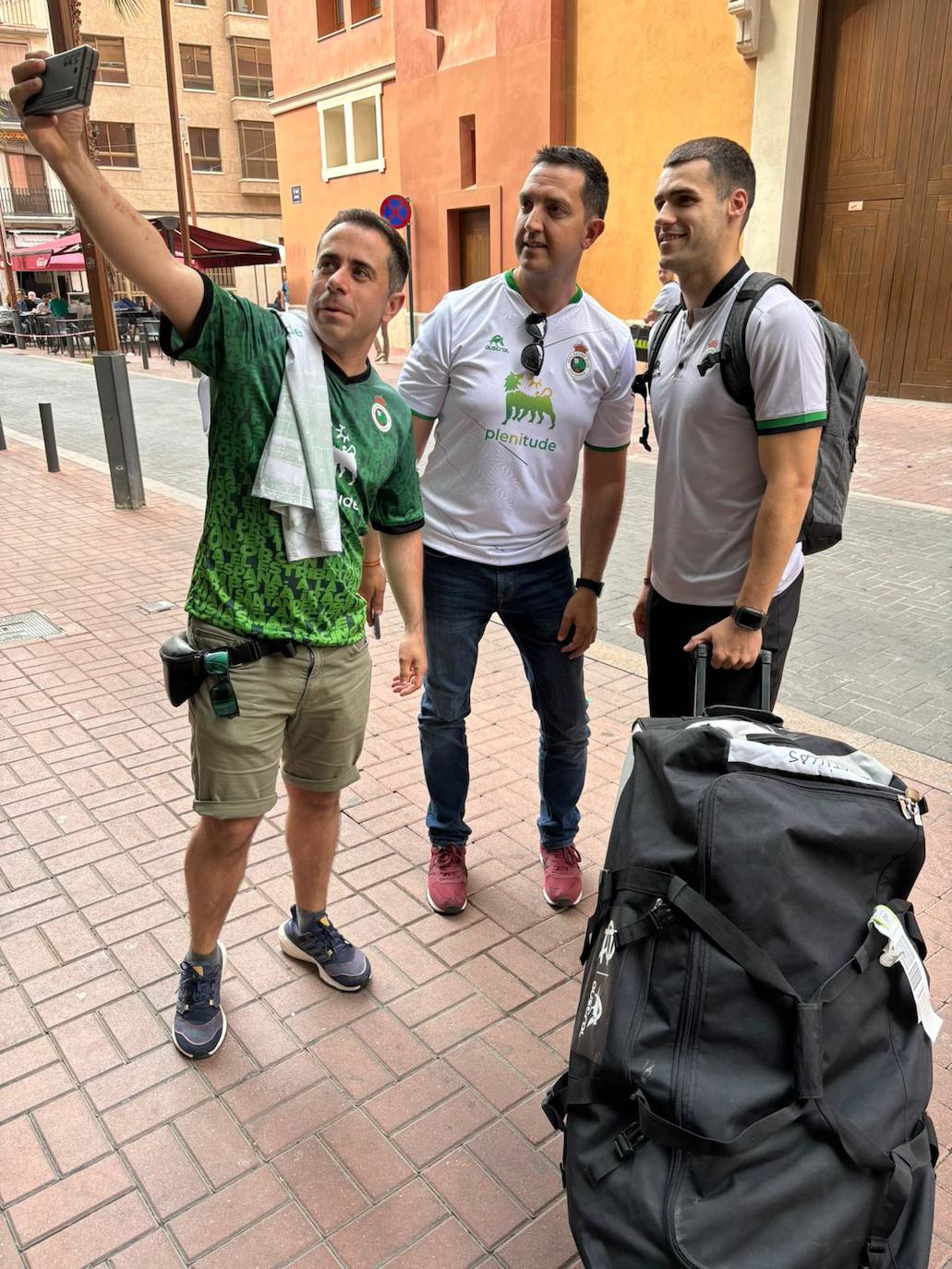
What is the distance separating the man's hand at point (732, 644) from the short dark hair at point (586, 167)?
1.22 m

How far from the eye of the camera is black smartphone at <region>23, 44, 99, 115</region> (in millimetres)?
1605

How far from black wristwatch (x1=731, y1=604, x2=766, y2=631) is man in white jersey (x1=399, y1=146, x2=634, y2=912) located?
0.67 m

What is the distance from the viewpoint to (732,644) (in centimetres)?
235

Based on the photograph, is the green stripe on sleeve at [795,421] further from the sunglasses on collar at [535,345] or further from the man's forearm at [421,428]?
the man's forearm at [421,428]

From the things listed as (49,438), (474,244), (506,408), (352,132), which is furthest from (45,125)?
(352,132)

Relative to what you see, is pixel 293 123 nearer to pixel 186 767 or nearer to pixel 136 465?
pixel 136 465

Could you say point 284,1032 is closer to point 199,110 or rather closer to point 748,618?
point 748,618

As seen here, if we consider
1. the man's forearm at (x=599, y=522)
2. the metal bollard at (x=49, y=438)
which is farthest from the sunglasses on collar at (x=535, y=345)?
the metal bollard at (x=49, y=438)

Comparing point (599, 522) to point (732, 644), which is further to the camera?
point (599, 522)

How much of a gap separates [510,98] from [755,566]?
18.8 meters

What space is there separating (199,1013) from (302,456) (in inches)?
57.0

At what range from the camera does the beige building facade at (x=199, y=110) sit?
133ft

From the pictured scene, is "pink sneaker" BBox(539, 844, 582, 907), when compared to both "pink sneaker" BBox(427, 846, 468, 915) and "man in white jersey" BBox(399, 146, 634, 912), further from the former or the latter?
"pink sneaker" BBox(427, 846, 468, 915)

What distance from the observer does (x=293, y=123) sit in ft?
86.2
